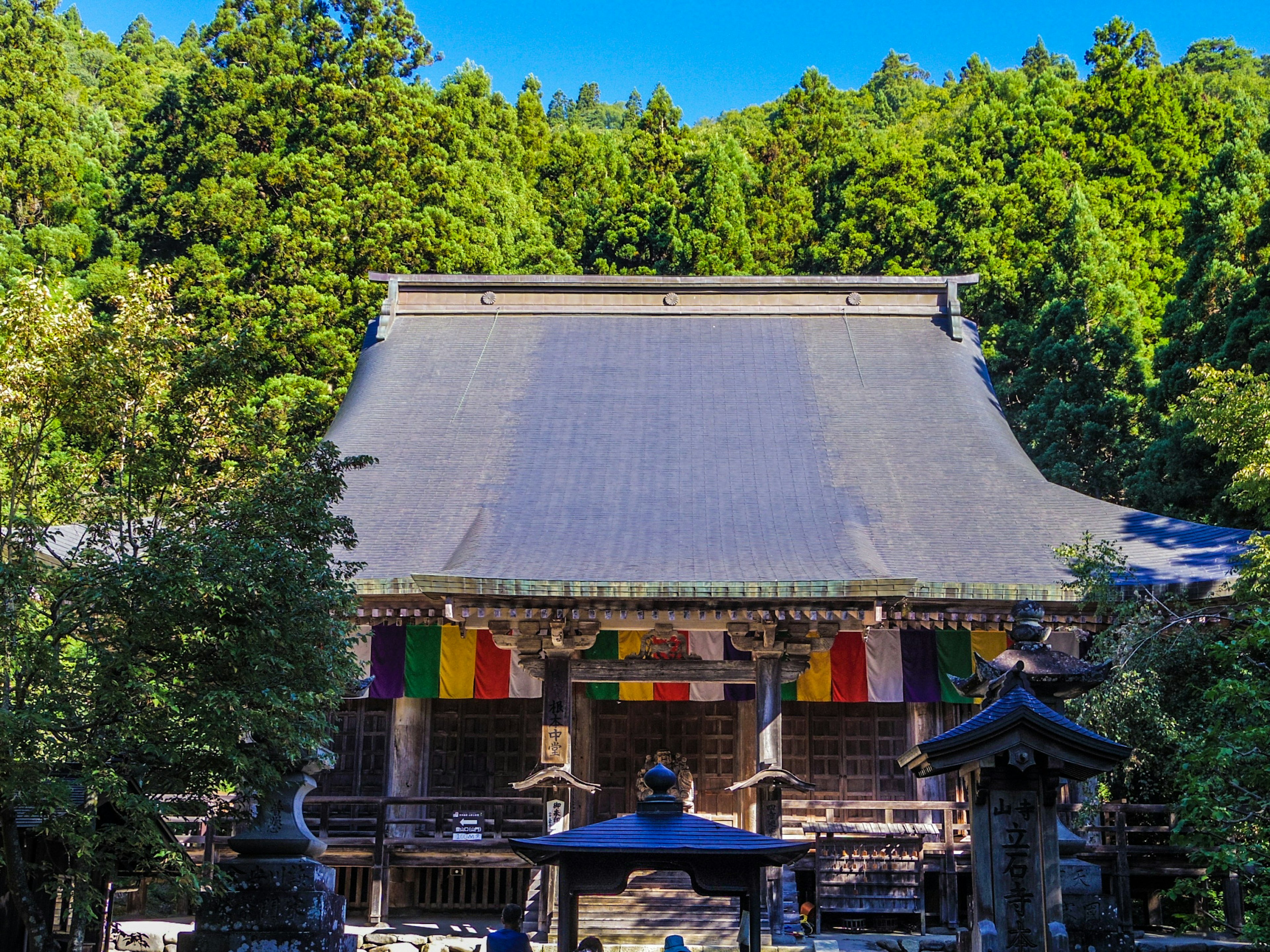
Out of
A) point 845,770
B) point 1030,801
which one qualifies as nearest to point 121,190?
point 845,770

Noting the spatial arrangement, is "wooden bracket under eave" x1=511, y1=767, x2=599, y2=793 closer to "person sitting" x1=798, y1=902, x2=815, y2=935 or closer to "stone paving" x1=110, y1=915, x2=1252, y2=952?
"stone paving" x1=110, y1=915, x2=1252, y2=952

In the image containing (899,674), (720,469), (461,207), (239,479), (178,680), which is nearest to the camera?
(178,680)

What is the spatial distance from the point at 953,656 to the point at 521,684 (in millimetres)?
4803

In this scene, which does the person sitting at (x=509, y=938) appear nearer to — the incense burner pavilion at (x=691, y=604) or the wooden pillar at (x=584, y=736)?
the incense burner pavilion at (x=691, y=604)

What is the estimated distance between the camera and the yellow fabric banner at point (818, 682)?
13.8m

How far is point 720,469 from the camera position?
1522 cm

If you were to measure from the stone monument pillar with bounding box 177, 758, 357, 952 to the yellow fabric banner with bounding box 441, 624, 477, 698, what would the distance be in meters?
5.32

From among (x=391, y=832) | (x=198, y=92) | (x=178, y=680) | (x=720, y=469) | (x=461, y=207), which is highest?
(x=198, y=92)

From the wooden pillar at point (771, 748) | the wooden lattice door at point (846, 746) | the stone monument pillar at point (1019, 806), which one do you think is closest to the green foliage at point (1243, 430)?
the wooden lattice door at point (846, 746)

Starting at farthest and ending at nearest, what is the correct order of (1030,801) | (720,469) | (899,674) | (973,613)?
(720,469) → (899,674) → (973,613) → (1030,801)

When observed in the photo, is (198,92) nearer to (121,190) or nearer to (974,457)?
(121,190)

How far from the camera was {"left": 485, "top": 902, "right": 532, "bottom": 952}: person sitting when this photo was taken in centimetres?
750

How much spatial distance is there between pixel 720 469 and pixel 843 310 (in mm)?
4930

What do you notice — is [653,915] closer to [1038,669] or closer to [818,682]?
[818,682]
